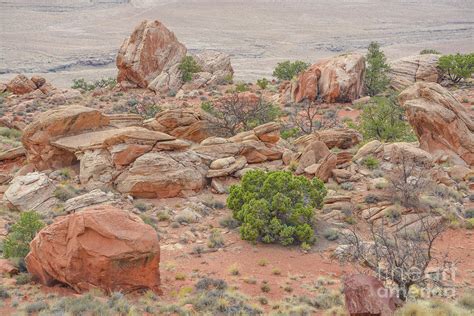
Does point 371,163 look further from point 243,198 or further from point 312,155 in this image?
point 243,198

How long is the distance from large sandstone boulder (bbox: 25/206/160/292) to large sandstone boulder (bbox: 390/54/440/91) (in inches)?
1385

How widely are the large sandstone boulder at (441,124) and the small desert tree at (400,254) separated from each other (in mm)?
6787

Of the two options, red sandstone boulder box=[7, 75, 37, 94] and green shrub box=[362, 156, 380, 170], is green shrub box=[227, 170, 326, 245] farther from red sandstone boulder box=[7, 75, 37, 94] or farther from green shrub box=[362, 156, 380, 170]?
red sandstone boulder box=[7, 75, 37, 94]

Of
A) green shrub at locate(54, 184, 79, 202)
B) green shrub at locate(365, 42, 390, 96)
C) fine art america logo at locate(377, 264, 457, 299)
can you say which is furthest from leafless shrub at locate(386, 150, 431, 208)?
green shrub at locate(365, 42, 390, 96)

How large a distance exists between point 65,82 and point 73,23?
6135cm

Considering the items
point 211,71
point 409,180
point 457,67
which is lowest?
point 211,71

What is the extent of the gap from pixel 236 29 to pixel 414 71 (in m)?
83.2

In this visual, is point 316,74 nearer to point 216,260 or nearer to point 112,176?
point 112,176

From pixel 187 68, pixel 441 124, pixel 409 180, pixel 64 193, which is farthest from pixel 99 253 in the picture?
pixel 187 68

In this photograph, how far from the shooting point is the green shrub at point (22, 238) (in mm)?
12906

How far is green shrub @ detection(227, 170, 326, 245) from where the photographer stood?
591 inches

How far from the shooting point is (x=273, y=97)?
4209 centimetres

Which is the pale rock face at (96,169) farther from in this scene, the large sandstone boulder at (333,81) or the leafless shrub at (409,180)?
the large sandstone boulder at (333,81)

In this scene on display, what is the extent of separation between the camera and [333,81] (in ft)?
126
